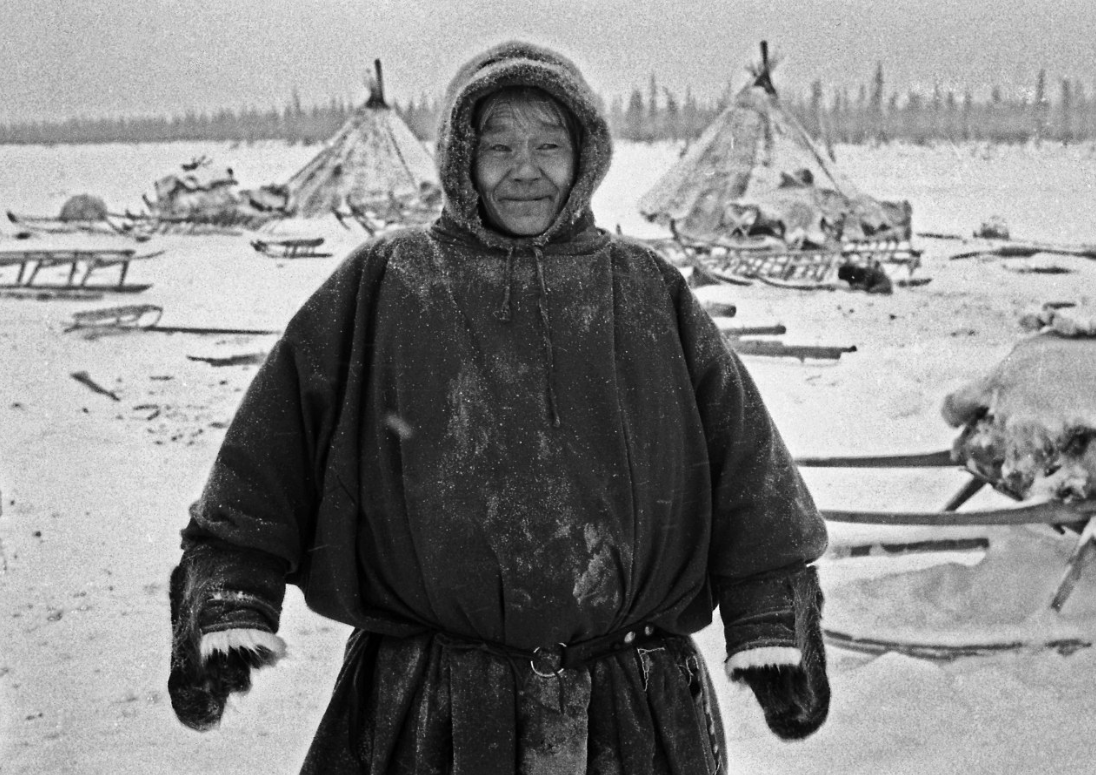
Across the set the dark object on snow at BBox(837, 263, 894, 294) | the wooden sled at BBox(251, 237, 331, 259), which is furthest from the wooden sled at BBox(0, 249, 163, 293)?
the dark object on snow at BBox(837, 263, 894, 294)

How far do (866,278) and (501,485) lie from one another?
8879mm

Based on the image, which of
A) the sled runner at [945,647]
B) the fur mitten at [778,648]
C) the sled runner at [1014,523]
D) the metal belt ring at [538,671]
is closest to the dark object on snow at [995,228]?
the sled runner at [1014,523]

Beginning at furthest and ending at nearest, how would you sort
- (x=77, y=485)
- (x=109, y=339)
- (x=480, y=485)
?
(x=109, y=339), (x=77, y=485), (x=480, y=485)

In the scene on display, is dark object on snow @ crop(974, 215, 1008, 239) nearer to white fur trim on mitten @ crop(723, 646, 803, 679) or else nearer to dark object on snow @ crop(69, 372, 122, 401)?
dark object on snow @ crop(69, 372, 122, 401)

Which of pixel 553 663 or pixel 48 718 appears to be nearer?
pixel 553 663

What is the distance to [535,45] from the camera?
1.27m

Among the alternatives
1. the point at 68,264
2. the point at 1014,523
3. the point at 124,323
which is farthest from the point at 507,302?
the point at 68,264

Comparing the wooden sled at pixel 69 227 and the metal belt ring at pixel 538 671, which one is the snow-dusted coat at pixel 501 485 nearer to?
the metal belt ring at pixel 538 671

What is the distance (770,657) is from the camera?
1222 mm

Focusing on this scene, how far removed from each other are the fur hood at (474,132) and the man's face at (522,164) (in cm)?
2

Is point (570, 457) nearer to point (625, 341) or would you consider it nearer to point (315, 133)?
point (625, 341)

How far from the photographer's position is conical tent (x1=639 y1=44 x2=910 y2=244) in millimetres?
11688

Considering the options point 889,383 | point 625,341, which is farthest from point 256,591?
point 889,383

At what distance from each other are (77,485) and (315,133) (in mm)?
9988
